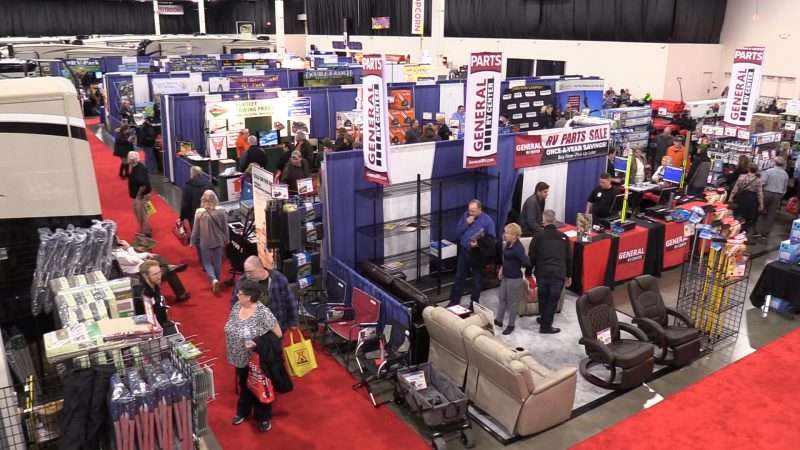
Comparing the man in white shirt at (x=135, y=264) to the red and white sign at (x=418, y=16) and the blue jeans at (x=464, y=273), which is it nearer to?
the blue jeans at (x=464, y=273)

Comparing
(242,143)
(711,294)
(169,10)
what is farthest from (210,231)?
(169,10)

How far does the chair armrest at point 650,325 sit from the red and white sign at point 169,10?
42.0m

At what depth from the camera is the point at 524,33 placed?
83.1ft

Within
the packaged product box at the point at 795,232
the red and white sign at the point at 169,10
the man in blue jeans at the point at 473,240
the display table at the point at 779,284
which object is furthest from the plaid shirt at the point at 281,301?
the red and white sign at the point at 169,10

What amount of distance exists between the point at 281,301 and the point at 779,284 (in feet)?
20.8

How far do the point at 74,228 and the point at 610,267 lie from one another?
650 cm

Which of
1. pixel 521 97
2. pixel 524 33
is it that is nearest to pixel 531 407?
pixel 521 97

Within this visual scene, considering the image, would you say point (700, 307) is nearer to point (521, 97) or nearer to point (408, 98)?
point (521, 97)

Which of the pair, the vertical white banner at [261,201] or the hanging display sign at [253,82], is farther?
the hanging display sign at [253,82]

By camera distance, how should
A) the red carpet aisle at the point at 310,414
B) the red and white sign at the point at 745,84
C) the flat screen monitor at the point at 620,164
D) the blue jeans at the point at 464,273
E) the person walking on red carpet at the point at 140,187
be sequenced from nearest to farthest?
the red carpet aisle at the point at 310,414 → the blue jeans at the point at 464,273 → the person walking on red carpet at the point at 140,187 → the red and white sign at the point at 745,84 → the flat screen monitor at the point at 620,164

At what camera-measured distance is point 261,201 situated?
26.1 ft

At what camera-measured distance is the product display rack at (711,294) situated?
265 inches

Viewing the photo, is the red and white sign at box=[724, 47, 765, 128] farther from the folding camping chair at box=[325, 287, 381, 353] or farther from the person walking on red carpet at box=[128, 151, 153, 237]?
the person walking on red carpet at box=[128, 151, 153, 237]

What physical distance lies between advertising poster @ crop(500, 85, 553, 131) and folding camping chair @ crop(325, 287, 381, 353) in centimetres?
871
